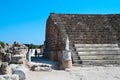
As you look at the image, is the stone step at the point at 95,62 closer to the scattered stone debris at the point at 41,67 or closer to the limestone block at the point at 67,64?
the limestone block at the point at 67,64

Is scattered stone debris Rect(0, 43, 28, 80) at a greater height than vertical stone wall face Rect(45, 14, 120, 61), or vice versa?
vertical stone wall face Rect(45, 14, 120, 61)

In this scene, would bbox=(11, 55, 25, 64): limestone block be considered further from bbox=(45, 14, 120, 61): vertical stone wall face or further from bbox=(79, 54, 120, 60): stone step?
bbox=(79, 54, 120, 60): stone step

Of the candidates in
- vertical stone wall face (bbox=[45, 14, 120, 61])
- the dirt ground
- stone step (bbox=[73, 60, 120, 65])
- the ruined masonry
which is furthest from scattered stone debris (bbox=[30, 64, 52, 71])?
vertical stone wall face (bbox=[45, 14, 120, 61])

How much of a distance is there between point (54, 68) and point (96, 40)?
5308 mm

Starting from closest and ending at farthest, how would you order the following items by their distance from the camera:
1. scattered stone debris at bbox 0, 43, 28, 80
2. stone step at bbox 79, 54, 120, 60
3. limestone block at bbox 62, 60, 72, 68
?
1. scattered stone debris at bbox 0, 43, 28, 80
2. limestone block at bbox 62, 60, 72, 68
3. stone step at bbox 79, 54, 120, 60

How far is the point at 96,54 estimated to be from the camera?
72.2ft

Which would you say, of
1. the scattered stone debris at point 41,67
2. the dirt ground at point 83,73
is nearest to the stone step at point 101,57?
the dirt ground at point 83,73

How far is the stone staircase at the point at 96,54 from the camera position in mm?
21103

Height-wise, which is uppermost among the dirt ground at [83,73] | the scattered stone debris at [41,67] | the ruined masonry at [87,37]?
the ruined masonry at [87,37]

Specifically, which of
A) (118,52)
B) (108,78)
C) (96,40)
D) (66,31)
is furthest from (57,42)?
(108,78)

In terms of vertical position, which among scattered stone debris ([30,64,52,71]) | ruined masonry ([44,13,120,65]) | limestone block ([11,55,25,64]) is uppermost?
ruined masonry ([44,13,120,65])

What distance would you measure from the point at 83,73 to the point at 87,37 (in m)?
7.30

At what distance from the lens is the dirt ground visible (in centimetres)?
1517

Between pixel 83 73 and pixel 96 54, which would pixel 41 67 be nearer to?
pixel 83 73
